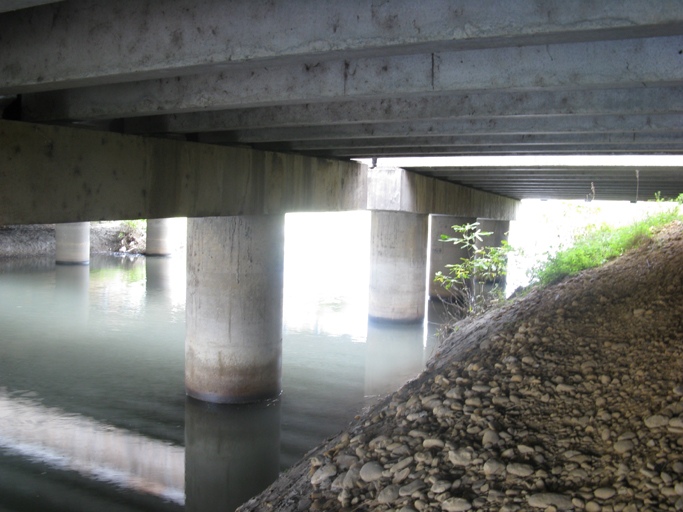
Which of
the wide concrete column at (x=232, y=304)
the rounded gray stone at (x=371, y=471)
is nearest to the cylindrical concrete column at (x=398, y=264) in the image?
the wide concrete column at (x=232, y=304)

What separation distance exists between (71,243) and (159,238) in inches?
224

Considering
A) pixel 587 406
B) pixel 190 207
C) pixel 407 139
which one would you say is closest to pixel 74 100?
pixel 190 207

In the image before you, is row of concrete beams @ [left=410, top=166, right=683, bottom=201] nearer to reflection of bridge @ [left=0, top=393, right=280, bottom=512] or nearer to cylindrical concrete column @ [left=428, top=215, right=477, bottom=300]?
cylindrical concrete column @ [left=428, top=215, right=477, bottom=300]

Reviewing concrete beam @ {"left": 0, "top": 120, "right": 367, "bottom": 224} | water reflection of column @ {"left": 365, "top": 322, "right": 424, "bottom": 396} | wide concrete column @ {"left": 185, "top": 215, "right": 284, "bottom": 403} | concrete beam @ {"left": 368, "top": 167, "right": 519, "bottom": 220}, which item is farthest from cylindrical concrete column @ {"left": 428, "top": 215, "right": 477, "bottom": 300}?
concrete beam @ {"left": 0, "top": 120, "right": 367, "bottom": 224}

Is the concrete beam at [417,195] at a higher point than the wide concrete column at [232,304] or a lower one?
higher

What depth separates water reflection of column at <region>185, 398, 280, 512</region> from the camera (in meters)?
7.35

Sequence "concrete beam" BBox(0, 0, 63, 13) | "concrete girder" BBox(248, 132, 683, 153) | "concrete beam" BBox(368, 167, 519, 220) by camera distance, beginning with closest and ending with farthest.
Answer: "concrete beam" BBox(0, 0, 63, 13)
"concrete girder" BBox(248, 132, 683, 153)
"concrete beam" BBox(368, 167, 519, 220)

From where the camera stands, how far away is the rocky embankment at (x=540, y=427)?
3.56 metres

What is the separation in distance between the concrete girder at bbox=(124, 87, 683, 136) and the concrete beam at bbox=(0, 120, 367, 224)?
530 mm

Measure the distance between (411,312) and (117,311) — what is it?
28.0 feet

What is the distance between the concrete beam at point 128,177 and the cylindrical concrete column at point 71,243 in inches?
794

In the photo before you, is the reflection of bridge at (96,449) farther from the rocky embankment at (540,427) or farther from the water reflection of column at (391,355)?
the water reflection of column at (391,355)

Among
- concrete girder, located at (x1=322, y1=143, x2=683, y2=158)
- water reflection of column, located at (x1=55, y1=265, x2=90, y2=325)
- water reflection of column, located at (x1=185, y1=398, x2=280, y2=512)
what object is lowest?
water reflection of column, located at (x1=185, y1=398, x2=280, y2=512)

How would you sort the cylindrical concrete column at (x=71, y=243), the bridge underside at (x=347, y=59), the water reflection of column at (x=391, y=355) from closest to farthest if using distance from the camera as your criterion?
1. the bridge underside at (x=347, y=59)
2. the water reflection of column at (x=391, y=355)
3. the cylindrical concrete column at (x=71, y=243)
